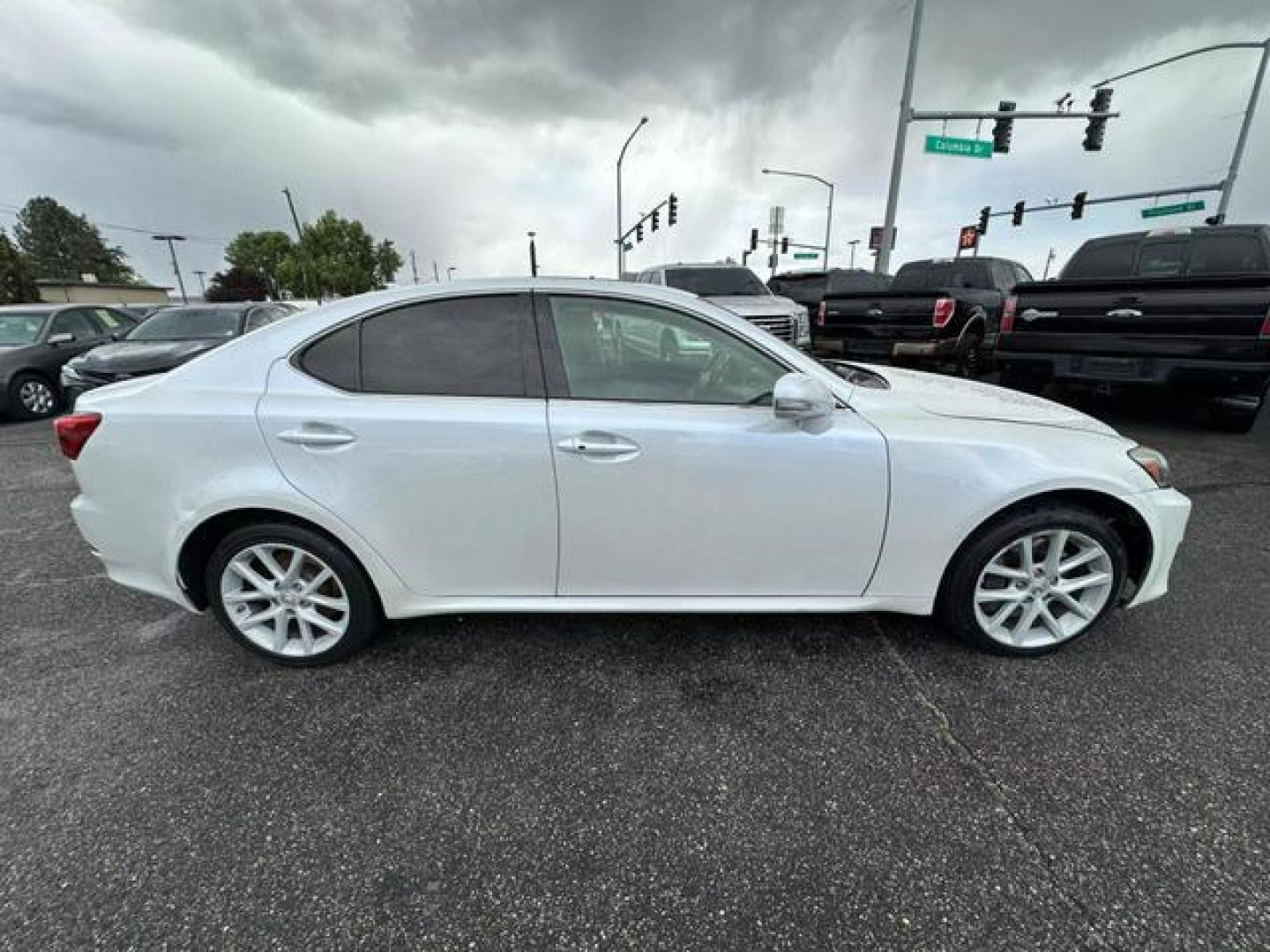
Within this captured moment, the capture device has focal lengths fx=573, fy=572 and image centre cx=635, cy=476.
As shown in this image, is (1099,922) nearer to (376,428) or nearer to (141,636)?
(376,428)

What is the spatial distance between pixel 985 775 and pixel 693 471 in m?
1.42

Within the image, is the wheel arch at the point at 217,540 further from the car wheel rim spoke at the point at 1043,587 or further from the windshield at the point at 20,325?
the windshield at the point at 20,325

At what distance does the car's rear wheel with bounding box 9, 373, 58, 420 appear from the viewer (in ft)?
25.6

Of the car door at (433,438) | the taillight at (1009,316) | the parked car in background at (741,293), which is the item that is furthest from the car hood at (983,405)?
the parked car in background at (741,293)

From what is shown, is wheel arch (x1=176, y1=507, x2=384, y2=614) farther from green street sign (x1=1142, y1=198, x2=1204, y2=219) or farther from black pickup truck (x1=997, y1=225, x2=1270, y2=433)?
green street sign (x1=1142, y1=198, x2=1204, y2=219)

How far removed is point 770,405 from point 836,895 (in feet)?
5.13

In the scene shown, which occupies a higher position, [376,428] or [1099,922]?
[376,428]

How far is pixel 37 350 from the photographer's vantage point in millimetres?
8016

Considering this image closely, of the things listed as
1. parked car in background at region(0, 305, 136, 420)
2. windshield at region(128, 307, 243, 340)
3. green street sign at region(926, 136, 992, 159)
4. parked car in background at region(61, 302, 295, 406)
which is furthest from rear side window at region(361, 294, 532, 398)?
green street sign at region(926, 136, 992, 159)

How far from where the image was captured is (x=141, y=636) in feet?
9.07

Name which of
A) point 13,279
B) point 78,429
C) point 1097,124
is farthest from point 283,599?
point 13,279

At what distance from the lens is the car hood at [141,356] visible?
6938mm

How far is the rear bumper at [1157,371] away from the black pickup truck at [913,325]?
1.16 metres

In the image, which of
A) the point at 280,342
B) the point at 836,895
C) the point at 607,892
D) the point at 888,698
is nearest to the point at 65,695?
the point at 280,342
